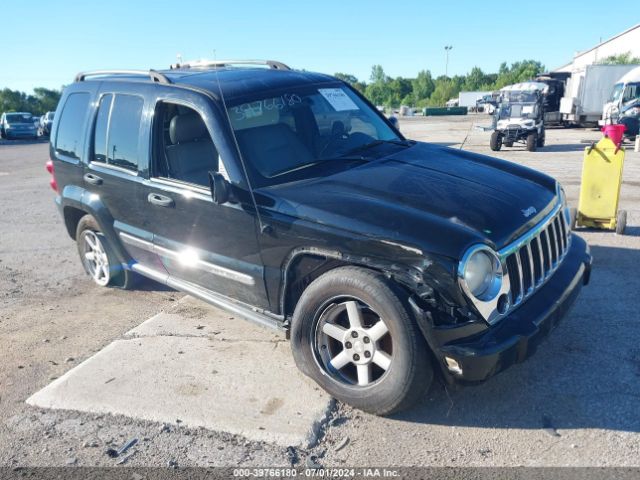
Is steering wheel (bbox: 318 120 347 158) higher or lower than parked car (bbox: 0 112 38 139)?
higher

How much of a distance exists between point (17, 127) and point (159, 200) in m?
34.5

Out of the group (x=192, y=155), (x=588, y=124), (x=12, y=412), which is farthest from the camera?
(x=588, y=124)

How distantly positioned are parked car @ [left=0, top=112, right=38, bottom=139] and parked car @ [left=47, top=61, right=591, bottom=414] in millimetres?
32948

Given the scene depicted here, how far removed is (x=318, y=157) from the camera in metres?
3.99

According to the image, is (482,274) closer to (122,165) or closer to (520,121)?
(122,165)

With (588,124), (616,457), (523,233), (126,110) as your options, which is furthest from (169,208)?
(588,124)

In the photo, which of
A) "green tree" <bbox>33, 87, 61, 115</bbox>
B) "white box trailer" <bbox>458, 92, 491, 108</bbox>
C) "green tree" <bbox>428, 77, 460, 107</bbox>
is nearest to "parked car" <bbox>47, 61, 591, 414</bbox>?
"green tree" <bbox>33, 87, 61, 115</bbox>

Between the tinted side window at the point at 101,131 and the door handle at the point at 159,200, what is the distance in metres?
0.88

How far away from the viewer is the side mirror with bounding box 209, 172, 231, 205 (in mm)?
3475

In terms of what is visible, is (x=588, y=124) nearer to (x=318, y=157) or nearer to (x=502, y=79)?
(x=318, y=157)

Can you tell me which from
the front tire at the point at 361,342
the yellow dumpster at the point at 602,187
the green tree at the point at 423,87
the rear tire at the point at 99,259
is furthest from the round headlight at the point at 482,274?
the green tree at the point at 423,87

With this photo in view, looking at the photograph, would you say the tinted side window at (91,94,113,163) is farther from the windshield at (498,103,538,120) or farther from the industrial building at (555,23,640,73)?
the industrial building at (555,23,640,73)

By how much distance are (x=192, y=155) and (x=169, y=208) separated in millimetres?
456

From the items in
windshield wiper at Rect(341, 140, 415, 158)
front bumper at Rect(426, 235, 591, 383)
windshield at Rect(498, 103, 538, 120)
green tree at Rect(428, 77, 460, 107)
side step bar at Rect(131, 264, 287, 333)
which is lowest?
green tree at Rect(428, 77, 460, 107)
